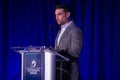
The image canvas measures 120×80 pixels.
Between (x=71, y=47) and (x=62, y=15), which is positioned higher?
(x=62, y=15)

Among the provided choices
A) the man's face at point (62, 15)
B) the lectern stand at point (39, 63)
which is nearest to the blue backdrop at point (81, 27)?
the man's face at point (62, 15)

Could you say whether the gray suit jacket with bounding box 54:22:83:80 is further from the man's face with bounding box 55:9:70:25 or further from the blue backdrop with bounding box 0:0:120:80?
the blue backdrop with bounding box 0:0:120:80

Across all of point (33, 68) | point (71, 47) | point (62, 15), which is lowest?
point (33, 68)

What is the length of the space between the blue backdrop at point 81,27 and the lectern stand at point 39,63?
1.93m

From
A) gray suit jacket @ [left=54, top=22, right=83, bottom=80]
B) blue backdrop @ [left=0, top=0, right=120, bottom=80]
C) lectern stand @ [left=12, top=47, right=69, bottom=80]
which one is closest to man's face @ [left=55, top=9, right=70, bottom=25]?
gray suit jacket @ [left=54, top=22, right=83, bottom=80]

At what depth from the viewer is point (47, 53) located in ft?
7.31

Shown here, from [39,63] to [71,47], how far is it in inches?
14.3

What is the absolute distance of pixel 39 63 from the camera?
7.37 feet

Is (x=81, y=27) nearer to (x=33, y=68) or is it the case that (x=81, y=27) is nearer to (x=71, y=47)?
(x=71, y=47)

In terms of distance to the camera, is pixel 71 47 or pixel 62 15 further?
pixel 62 15

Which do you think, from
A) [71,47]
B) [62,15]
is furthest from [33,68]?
[62,15]

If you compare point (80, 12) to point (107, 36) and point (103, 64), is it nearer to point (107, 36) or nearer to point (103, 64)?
point (107, 36)

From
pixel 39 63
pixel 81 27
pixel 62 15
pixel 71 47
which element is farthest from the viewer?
pixel 81 27

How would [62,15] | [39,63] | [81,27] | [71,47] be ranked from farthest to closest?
[81,27] < [62,15] < [71,47] < [39,63]
